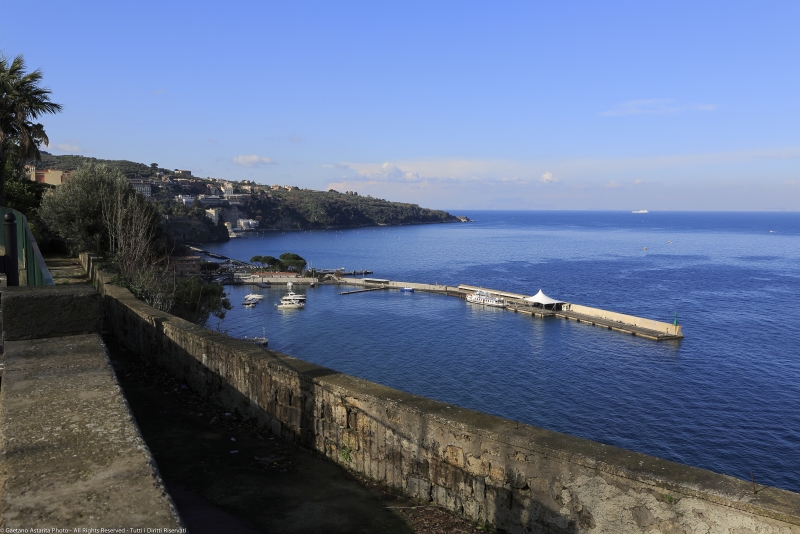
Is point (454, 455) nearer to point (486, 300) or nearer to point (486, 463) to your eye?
point (486, 463)

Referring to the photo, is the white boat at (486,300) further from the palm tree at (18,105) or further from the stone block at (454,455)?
the stone block at (454,455)

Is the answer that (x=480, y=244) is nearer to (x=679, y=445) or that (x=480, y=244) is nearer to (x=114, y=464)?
(x=679, y=445)

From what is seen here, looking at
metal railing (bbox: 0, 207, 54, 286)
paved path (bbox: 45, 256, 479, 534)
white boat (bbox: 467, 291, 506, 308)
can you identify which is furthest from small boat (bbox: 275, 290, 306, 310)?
paved path (bbox: 45, 256, 479, 534)

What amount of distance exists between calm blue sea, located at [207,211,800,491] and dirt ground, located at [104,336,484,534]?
86.0 feet

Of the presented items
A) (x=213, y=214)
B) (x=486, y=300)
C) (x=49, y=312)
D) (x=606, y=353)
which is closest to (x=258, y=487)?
(x=49, y=312)

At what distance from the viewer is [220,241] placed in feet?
548

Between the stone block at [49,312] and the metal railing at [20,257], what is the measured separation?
3.07 m

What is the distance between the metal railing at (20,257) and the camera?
809 centimetres

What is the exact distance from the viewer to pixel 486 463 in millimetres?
4770

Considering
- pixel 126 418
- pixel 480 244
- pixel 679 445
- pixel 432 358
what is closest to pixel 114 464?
pixel 126 418

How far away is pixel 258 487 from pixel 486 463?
7.08 feet

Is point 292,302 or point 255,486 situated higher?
point 255,486

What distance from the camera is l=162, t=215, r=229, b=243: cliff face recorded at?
147m

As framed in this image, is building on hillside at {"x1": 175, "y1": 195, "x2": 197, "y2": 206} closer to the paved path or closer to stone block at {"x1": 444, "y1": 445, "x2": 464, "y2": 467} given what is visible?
the paved path
